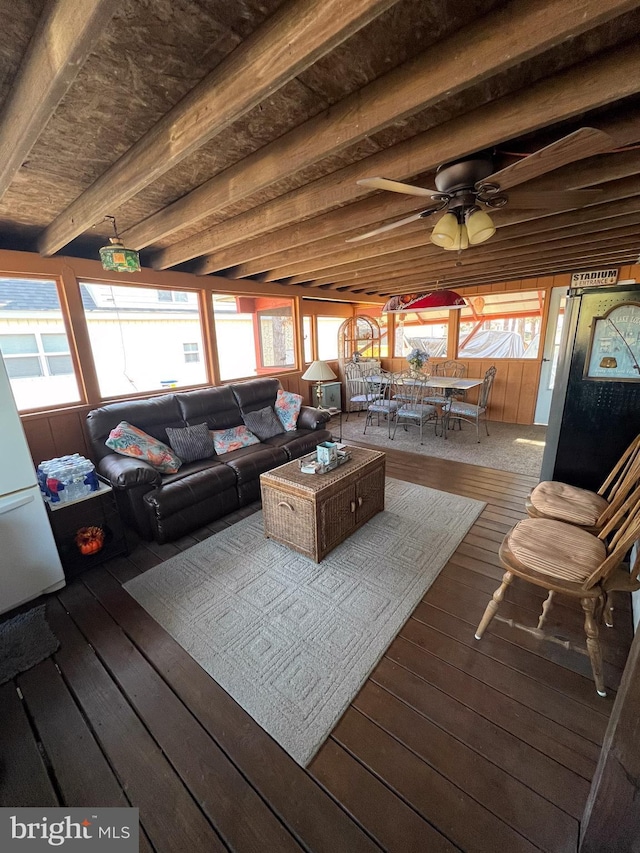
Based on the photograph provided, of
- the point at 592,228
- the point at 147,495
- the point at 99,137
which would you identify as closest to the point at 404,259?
the point at 592,228

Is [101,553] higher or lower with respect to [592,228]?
lower

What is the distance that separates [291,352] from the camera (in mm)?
5535

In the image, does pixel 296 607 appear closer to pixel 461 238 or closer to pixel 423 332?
pixel 461 238

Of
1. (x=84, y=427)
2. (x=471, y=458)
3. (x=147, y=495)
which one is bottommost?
(x=471, y=458)

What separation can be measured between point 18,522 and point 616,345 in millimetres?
3669

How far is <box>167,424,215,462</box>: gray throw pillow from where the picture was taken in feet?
10.3

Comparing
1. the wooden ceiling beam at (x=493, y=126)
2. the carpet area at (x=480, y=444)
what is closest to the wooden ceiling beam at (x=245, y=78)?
the wooden ceiling beam at (x=493, y=126)

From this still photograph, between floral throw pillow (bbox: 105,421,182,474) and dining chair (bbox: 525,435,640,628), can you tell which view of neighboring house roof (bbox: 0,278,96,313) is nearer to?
floral throw pillow (bbox: 105,421,182,474)

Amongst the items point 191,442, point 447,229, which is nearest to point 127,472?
point 191,442

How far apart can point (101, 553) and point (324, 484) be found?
5.59 ft

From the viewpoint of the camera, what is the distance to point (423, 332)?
6.64m

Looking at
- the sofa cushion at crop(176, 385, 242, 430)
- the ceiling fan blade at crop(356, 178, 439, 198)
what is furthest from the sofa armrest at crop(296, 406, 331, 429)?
the ceiling fan blade at crop(356, 178, 439, 198)

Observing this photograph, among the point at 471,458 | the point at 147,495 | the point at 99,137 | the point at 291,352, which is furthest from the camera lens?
the point at 291,352

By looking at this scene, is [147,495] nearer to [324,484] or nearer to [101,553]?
[101,553]
